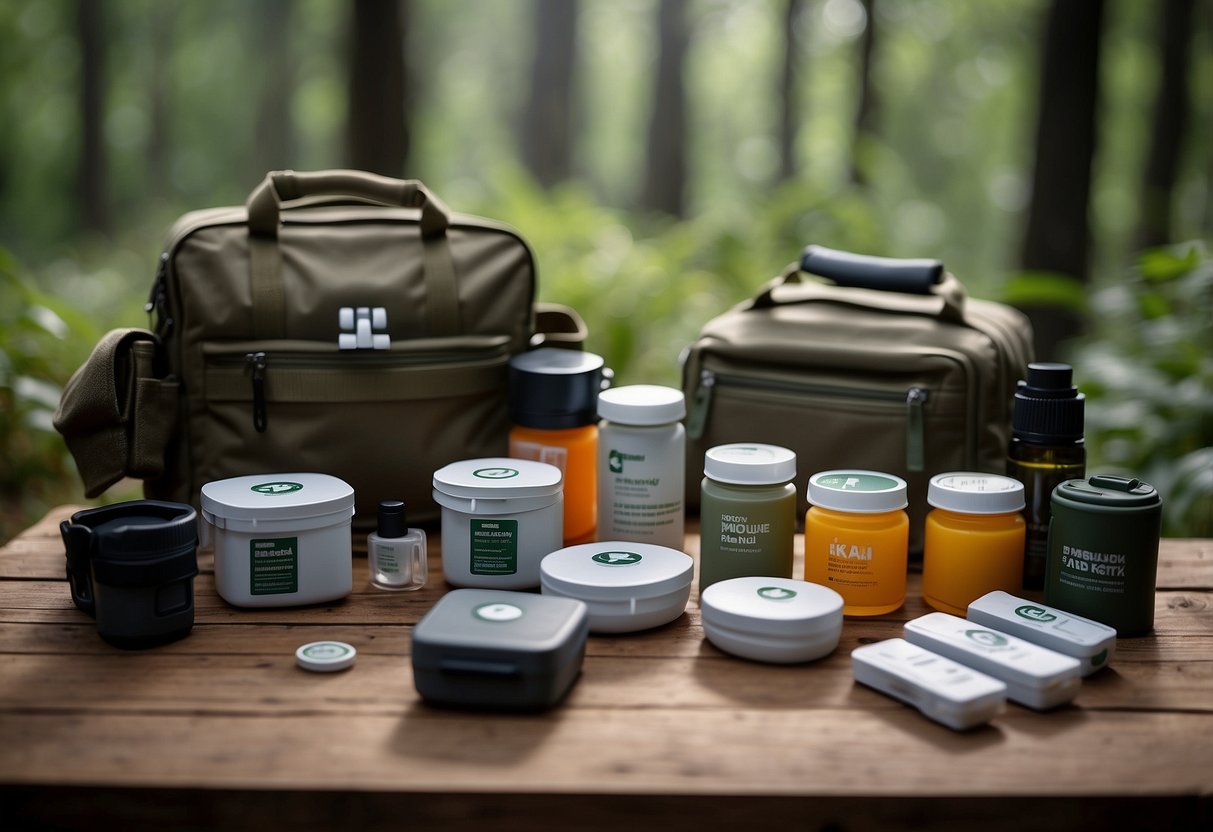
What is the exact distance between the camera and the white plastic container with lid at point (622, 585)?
162 centimetres

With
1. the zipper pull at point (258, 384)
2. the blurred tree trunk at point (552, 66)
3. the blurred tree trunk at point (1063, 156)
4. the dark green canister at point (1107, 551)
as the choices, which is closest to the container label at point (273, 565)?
the zipper pull at point (258, 384)

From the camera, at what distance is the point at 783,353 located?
7.16 feet

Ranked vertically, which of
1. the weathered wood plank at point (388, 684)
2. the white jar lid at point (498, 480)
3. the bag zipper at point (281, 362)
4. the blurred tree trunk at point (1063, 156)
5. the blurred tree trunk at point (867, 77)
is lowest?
the weathered wood plank at point (388, 684)

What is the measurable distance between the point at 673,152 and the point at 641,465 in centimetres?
829

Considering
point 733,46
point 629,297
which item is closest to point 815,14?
point 733,46

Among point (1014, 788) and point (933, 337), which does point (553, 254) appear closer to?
point (933, 337)

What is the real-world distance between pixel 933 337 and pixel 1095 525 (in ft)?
1.98

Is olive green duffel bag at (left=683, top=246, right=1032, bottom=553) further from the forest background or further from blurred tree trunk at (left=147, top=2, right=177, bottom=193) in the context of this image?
blurred tree trunk at (left=147, top=2, right=177, bottom=193)

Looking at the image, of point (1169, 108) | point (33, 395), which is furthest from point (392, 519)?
point (1169, 108)

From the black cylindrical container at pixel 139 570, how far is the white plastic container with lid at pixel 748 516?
846 millimetres

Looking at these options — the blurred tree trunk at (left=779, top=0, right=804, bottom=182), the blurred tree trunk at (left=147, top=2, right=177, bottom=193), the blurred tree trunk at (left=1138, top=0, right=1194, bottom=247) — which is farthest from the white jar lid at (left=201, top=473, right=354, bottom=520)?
the blurred tree trunk at (left=147, top=2, right=177, bottom=193)

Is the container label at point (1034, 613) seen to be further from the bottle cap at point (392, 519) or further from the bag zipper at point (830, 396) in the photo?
the bottle cap at point (392, 519)

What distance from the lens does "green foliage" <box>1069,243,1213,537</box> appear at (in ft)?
9.38

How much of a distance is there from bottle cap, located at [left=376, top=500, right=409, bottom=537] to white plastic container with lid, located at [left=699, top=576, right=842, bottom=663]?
0.58 meters
